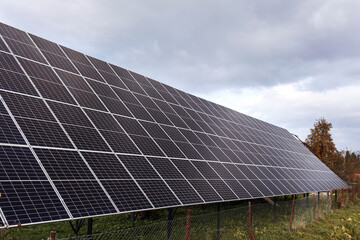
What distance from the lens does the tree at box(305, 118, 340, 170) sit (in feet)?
203

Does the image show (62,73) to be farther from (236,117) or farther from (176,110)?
(236,117)

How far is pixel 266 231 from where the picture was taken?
16.4 metres

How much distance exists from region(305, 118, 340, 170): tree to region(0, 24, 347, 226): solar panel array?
148 ft

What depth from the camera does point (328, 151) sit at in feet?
206

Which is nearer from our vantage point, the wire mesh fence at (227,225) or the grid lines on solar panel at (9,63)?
the grid lines on solar panel at (9,63)

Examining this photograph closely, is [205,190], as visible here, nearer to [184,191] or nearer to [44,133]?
[184,191]

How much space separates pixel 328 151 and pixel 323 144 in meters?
1.67

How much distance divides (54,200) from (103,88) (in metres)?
7.89

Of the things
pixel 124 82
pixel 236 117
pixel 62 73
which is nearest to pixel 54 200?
pixel 62 73

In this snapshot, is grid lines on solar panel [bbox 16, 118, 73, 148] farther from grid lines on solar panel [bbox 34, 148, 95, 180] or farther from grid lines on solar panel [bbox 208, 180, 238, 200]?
grid lines on solar panel [bbox 208, 180, 238, 200]

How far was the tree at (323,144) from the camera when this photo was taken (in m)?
61.9

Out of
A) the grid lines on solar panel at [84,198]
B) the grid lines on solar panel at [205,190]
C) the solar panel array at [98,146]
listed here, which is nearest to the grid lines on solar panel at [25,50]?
the solar panel array at [98,146]

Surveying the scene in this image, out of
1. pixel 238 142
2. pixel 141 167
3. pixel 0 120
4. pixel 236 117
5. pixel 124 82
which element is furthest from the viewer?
pixel 236 117

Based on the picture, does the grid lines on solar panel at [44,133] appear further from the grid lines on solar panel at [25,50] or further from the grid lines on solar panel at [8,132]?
the grid lines on solar panel at [25,50]
